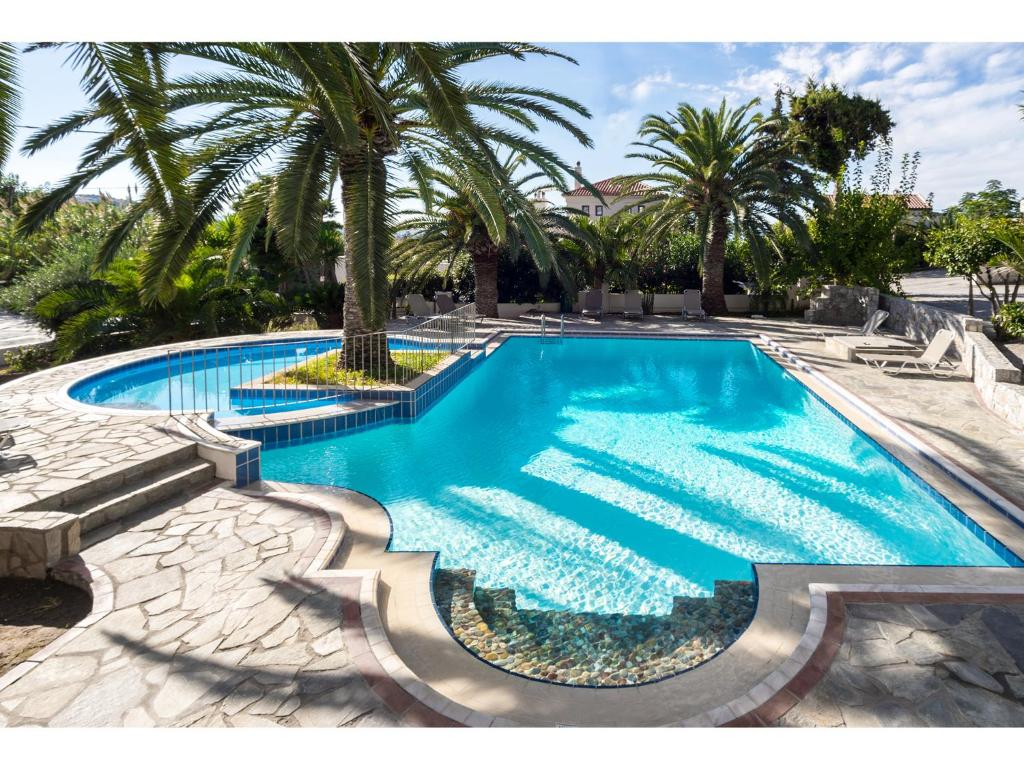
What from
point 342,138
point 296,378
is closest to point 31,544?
point 342,138

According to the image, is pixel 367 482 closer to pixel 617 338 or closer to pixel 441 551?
pixel 441 551

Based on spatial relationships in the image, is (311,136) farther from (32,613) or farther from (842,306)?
(842,306)

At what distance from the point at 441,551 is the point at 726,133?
1897 cm

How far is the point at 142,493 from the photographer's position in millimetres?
5492

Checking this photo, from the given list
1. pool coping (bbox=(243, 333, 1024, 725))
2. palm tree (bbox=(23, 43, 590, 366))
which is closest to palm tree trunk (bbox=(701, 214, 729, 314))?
palm tree (bbox=(23, 43, 590, 366))

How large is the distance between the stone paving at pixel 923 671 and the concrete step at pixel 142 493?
17.6 feet

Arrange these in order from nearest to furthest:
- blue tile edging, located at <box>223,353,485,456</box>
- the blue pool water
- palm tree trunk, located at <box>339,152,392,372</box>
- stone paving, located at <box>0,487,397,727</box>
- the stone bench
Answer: stone paving, located at <box>0,487,397,727</box>
the stone bench
the blue pool water
blue tile edging, located at <box>223,353,485,456</box>
palm tree trunk, located at <box>339,152,392,372</box>

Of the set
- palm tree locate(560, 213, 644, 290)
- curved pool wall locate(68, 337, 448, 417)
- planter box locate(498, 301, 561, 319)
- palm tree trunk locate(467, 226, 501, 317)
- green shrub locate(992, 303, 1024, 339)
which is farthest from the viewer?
planter box locate(498, 301, 561, 319)

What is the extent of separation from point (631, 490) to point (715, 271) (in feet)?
55.9

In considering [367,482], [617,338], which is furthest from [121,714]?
[617,338]

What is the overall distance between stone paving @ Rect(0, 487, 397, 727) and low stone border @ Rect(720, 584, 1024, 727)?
1815mm

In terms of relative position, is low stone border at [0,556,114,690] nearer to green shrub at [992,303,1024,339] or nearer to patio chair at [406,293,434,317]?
green shrub at [992,303,1024,339]

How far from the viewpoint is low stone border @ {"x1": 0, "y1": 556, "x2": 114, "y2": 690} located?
335cm

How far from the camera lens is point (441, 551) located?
5.43 metres
